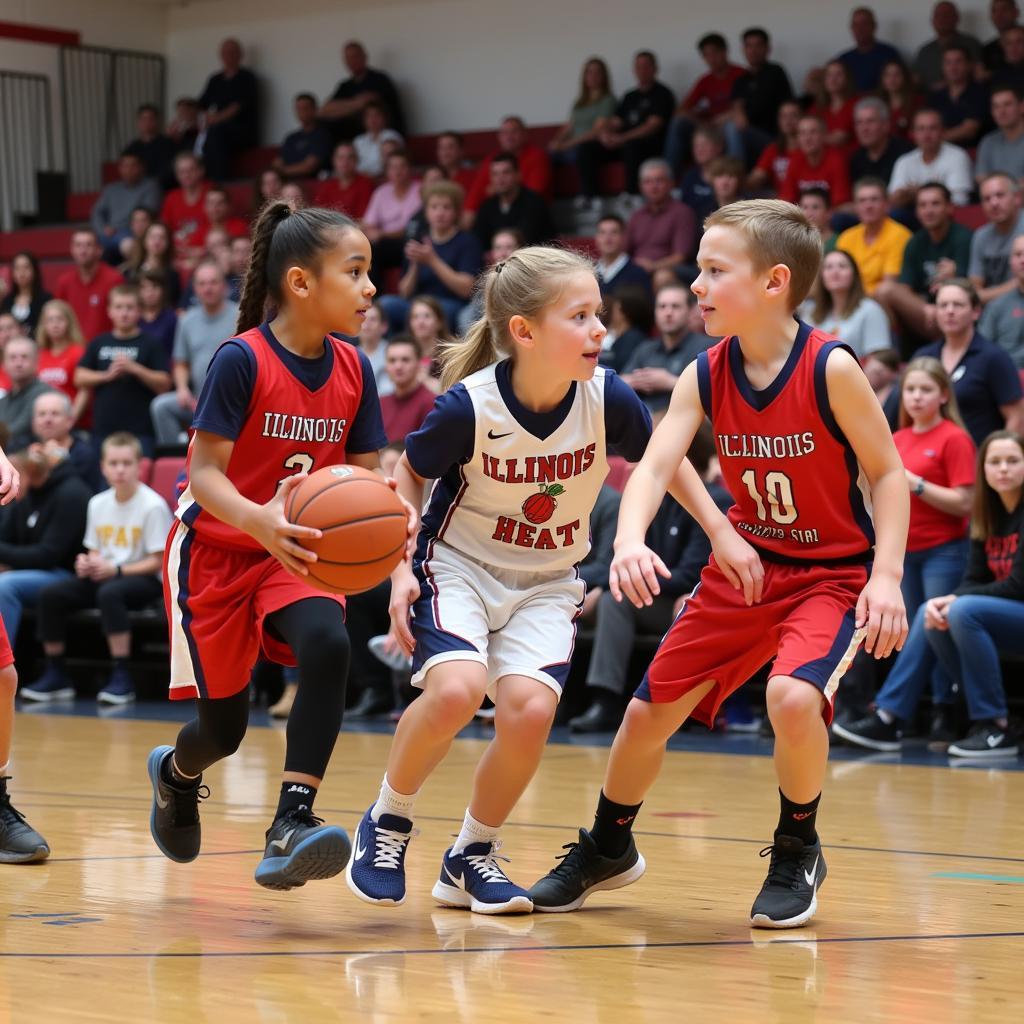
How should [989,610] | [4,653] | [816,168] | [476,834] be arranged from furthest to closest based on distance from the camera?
1. [816,168]
2. [989,610]
3. [4,653]
4. [476,834]

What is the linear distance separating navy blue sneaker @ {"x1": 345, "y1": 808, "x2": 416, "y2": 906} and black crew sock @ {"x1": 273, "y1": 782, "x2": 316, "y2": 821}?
0.68 feet

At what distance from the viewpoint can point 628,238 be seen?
36.1 feet

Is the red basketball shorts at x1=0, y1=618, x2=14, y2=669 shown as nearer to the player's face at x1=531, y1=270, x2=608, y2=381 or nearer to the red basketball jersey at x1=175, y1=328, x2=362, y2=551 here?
the red basketball jersey at x1=175, y1=328, x2=362, y2=551

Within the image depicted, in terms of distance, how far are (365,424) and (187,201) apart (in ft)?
35.5

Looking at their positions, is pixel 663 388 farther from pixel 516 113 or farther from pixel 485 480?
pixel 516 113

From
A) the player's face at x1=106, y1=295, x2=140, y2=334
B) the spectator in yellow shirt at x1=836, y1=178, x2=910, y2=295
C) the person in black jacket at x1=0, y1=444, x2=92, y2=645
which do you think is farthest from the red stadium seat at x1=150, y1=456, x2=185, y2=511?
the spectator in yellow shirt at x1=836, y1=178, x2=910, y2=295

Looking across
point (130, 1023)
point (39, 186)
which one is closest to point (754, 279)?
point (130, 1023)

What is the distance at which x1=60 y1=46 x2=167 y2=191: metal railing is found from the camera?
659 inches

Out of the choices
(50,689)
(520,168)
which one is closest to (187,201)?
(520,168)

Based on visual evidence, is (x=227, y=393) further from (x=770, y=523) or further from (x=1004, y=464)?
(x=1004, y=464)

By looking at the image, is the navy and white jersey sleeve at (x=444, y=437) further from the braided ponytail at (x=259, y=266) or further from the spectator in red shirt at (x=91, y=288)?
the spectator in red shirt at (x=91, y=288)

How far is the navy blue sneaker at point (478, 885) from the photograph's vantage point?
3.59m

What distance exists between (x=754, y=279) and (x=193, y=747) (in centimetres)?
166

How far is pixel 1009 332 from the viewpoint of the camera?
27.3ft
